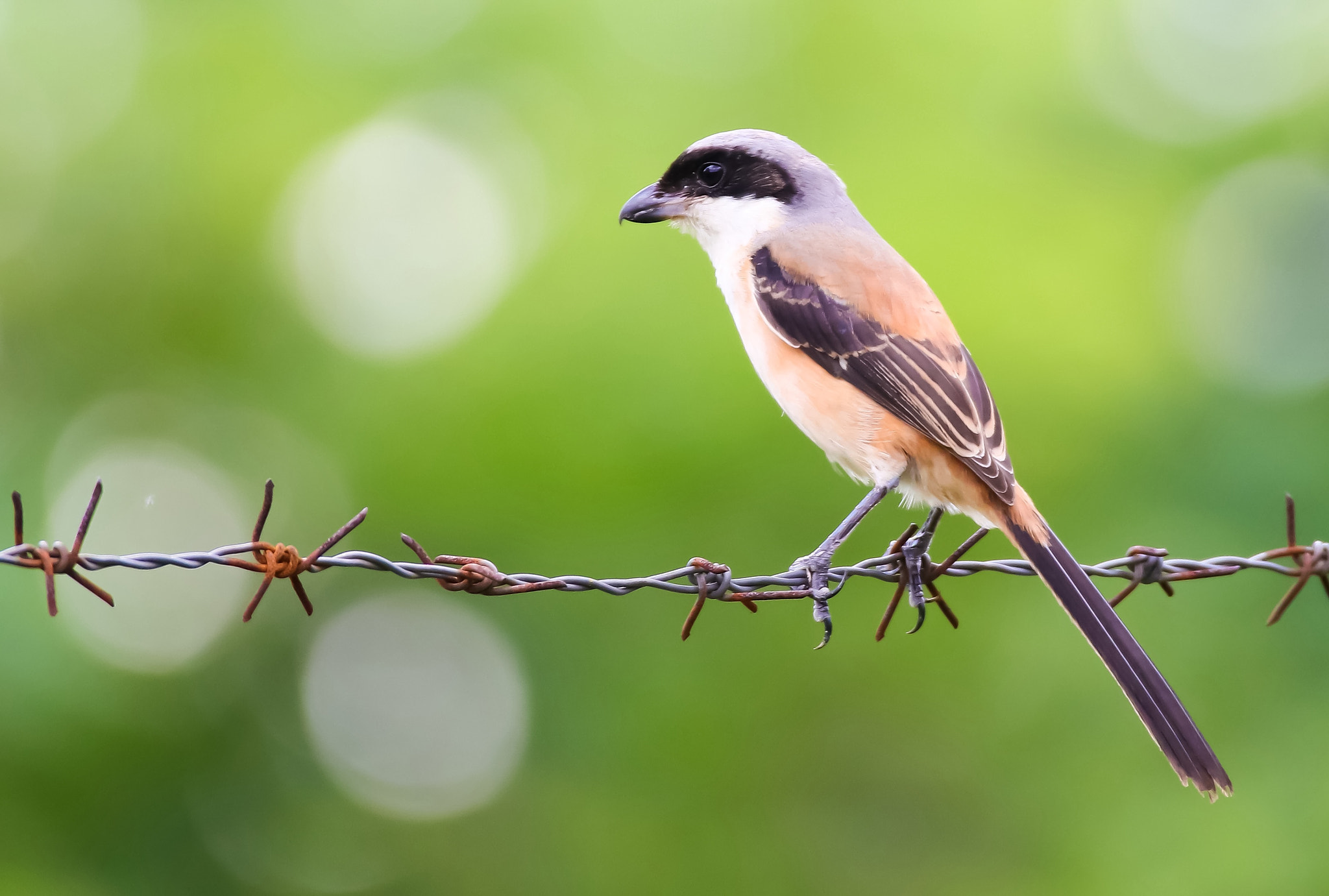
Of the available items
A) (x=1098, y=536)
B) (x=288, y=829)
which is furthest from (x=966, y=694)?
(x=288, y=829)

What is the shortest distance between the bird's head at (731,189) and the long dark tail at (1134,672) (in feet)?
5.24

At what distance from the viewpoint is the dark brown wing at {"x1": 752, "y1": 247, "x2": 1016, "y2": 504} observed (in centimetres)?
346

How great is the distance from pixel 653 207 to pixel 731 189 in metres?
0.30

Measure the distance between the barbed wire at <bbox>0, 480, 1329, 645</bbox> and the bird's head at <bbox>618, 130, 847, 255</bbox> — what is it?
1.33 meters

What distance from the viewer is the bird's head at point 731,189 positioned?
4.17m

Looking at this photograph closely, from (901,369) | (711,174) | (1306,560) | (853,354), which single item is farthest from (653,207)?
(1306,560)

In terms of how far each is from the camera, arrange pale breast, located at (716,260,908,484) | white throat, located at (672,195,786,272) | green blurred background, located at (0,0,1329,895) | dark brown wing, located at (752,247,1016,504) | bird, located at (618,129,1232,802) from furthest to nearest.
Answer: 1. green blurred background, located at (0,0,1329,895)
2. white throat, located at (672,195,786,272)
3. pale breast, located at (716,260,908,484)
4. dark brown wing, located at (752,247,1016,504)
5. bird, located at (618,129,1232,802)

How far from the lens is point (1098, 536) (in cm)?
879

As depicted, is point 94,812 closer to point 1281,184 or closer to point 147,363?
point 147,363

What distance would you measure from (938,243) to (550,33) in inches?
167

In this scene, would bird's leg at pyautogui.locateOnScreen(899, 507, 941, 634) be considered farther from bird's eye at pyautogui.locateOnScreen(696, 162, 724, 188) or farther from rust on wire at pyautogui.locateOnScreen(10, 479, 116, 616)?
rust on wire at pyautogui.locateOnScreen(10, 479, 116, 616)

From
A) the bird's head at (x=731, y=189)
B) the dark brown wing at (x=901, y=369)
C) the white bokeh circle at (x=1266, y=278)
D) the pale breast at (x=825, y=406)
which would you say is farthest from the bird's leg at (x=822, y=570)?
the white bokeh circle at (x=1266, y=278)

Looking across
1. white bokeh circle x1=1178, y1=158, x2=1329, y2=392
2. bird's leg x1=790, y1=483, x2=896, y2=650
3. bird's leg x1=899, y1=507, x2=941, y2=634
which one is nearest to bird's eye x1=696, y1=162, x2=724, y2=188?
bird's leg x1=790, y1=483, x2=896, y2=650

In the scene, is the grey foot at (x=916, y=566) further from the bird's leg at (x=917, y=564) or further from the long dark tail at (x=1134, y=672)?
the long dark tail at (x=1134, y=672)
